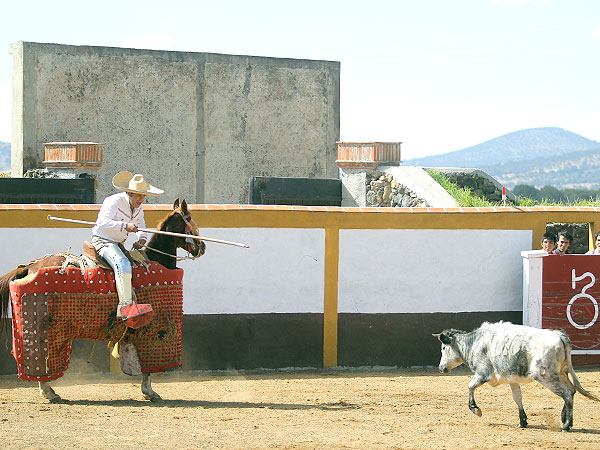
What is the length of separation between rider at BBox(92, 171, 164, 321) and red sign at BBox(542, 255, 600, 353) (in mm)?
5321

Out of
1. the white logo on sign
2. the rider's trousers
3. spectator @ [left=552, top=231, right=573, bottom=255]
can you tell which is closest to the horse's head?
the rider's trousers

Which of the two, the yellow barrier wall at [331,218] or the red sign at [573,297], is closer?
the yellow barrier wall at [331,218]

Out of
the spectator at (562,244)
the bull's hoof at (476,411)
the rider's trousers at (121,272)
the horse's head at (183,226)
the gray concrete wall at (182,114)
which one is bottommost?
the bull's hoof at (476,411)

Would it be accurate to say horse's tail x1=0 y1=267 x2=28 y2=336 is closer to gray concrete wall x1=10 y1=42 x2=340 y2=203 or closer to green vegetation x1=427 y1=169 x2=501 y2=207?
green vegetation x1=427 y1=169 x2=501 y2=207

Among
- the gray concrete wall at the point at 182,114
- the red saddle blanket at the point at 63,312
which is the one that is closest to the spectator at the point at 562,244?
the red saddle blanket at the point at 63,312

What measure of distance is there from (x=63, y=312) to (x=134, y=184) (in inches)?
58.6

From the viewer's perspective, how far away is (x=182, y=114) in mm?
23953

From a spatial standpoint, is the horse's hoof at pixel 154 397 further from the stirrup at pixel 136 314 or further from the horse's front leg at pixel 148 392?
the stirrup at pixel 136 314

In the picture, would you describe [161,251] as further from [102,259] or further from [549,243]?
[549,243]

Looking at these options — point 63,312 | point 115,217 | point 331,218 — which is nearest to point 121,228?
point 115,217

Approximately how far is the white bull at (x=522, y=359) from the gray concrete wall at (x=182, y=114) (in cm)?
1470

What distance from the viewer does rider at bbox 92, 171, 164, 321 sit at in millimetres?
9773

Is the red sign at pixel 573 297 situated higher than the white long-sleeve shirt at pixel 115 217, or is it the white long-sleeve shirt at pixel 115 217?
the white long-sleeve shirt at pixel 115 217

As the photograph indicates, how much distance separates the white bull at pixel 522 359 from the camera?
862 centimetres
